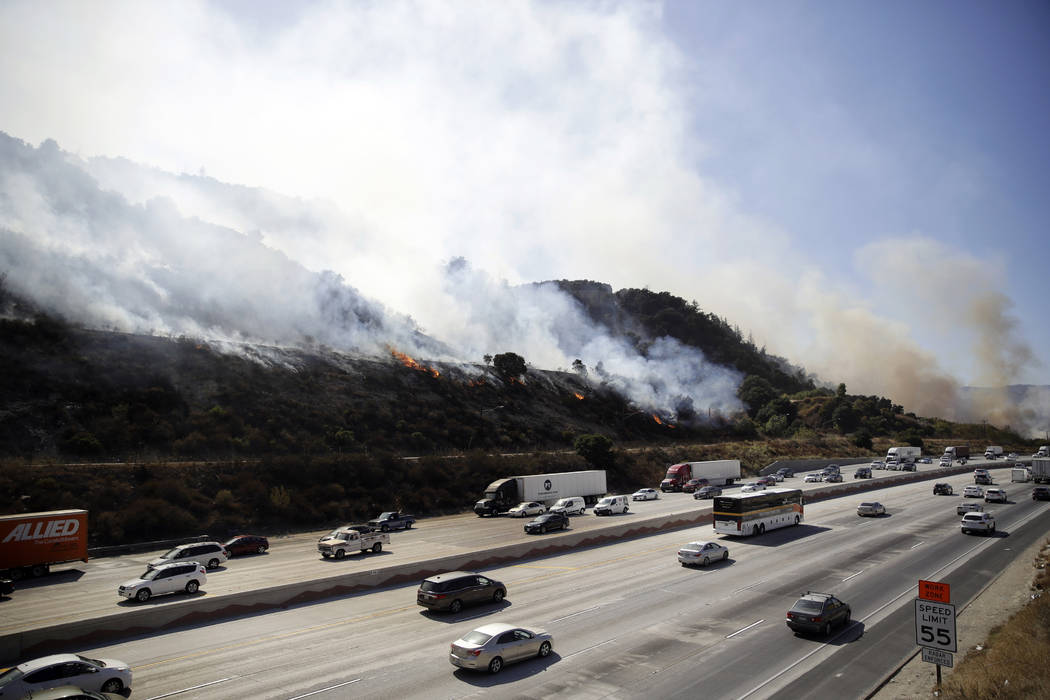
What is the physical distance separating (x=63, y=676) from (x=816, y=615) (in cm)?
2044

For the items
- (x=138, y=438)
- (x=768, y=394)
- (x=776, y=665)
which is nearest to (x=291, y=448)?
(x=138, y=438)

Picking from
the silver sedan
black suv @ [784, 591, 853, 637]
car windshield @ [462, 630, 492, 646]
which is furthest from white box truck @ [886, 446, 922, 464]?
car windshield @ [462, 630, 492, 646]

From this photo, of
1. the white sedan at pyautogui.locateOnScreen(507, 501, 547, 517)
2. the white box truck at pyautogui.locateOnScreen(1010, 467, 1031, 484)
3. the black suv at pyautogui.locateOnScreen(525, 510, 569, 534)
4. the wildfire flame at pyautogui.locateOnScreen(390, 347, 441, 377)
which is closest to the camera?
the black suv at pyautogui.locateOnScreen(525, 510, 569, 534)

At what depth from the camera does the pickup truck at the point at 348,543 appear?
33906 millimetres

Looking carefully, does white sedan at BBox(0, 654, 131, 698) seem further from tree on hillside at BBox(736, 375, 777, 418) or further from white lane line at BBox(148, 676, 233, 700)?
tree on hillside at BBox(736, 375, 777, 418)

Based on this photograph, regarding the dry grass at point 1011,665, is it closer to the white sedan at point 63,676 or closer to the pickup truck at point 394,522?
the white sedan at point 63,676

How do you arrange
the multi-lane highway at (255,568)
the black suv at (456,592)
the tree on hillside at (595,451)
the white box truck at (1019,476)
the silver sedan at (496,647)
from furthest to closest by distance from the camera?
the tree on hillside at (595,451) < the white box truck at (1019,476) < the multi-lane highway at (255,568) < the black suv at (456,592) < the silver sedan at (496,647)

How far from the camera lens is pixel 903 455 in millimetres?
95812

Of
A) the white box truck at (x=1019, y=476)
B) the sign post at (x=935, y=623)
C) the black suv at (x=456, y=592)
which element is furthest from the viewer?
the white box truck at (x=1019, y=476)

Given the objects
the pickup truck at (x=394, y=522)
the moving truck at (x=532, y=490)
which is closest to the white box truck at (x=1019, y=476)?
the moving truck at (x=532, y=490)

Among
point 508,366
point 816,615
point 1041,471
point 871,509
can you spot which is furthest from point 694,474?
point 816,615

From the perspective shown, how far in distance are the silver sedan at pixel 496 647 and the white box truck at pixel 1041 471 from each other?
242 feet

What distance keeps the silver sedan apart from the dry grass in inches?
396

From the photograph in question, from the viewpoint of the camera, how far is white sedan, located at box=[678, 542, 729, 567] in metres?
28.3
